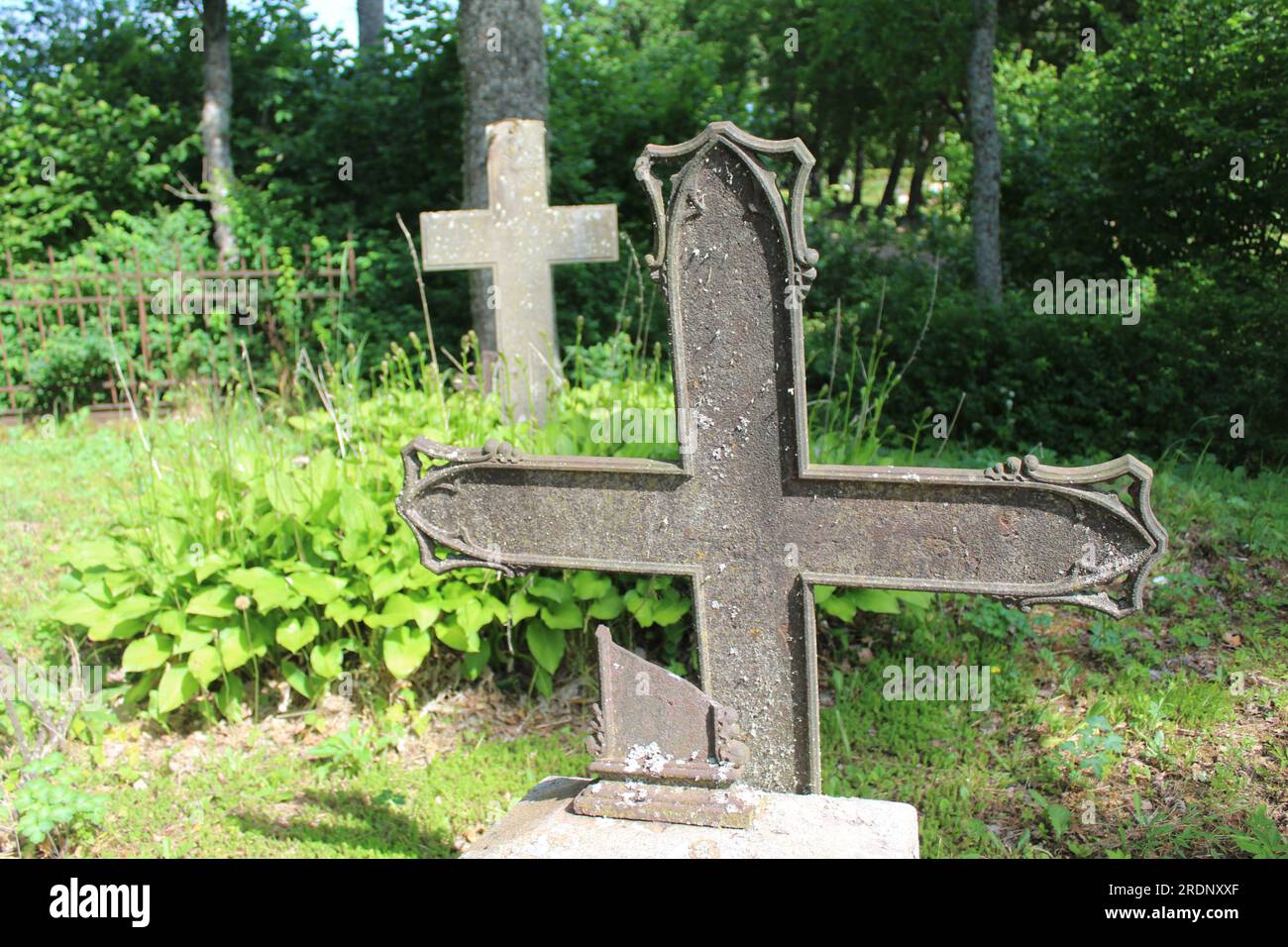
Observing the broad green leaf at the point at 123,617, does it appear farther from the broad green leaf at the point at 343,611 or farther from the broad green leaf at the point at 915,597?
the broad green leaf at the point at 915,597

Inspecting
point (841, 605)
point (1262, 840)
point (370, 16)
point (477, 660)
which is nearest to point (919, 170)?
point (370, 16)

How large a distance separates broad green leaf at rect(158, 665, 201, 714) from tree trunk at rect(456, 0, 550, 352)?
3422 millimetres

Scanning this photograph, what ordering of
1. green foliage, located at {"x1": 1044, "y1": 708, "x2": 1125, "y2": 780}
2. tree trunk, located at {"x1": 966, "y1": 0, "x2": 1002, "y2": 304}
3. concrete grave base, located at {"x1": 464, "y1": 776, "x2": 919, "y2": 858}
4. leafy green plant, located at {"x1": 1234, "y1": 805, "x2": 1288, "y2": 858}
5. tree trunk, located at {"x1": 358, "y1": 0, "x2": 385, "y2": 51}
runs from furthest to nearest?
tree trunk, located at {"x1": 358, "y1": 0, "x2": 385, "y2": 51} → tree trunk, located at {"x1": 966, "y1": 0, "x2": 1002, "y2": 304} → green foliage, located at {"x1": 1044, "y1": 708, "x2": 1125, "y2": 780} → leafy green plant, located at {"x1": 1234, "y1": 805, "x2": 1288, "y2": 858} → concrete grave base, located at {"x1": 464, "y1": 776, "x2": 919, "y2": 858}

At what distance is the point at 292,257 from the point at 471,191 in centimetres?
301

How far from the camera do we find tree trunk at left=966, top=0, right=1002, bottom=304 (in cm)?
815

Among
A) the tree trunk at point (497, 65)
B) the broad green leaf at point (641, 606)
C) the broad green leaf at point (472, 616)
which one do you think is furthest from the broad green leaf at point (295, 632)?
the tree trunk at point (497, 65)

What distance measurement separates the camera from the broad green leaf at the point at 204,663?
3.99 metres

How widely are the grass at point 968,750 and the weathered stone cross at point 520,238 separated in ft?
7.41

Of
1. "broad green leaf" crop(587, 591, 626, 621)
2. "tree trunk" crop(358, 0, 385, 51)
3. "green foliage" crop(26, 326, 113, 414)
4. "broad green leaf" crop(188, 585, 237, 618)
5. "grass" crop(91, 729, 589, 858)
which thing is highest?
"tree trunk" crop(358, 0, 385, 51)

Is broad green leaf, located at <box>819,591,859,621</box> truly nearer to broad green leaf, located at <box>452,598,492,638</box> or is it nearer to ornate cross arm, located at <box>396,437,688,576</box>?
broad green leaf, located at <box>452,598,492,638</box>

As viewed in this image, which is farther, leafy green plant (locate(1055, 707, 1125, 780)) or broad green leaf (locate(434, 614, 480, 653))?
broad green leaf (locate(434, 614, 480, 653))

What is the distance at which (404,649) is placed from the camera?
4012 millimetres

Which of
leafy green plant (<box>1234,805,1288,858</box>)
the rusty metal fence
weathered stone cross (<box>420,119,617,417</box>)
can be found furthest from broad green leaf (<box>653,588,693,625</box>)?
the rusty metal fence

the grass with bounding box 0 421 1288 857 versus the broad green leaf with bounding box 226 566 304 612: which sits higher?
the broad green leaf with bounding box 226 566 304 612
